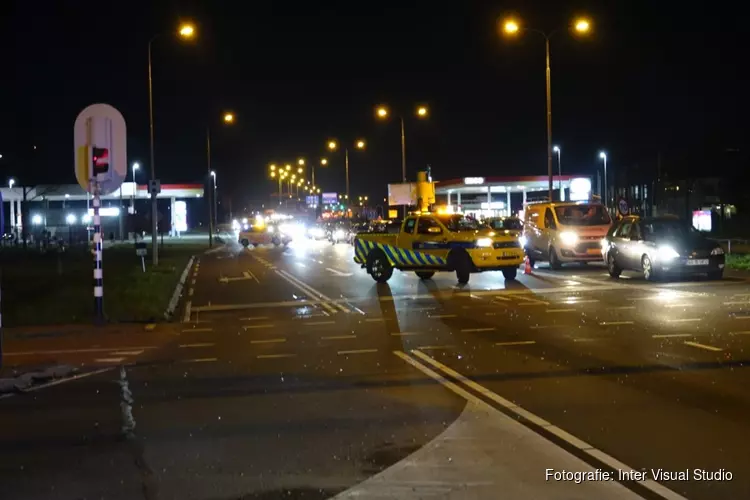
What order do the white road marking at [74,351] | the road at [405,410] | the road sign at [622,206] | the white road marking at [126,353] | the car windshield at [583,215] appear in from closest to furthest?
the road at [405,410], the white road marking at [126,353], the white road marking at [74,351], the car windshield at [583,215], the road sign at [622,206]

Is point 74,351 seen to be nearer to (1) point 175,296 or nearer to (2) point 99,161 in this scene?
(2) point 99,161

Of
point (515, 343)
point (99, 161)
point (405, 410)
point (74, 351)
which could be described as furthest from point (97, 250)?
point (405, 410)

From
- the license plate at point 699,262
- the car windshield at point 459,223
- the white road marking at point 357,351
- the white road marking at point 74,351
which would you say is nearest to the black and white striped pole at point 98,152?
the white road marking at point 74,351

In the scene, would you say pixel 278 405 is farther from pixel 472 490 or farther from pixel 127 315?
pixel 127 315

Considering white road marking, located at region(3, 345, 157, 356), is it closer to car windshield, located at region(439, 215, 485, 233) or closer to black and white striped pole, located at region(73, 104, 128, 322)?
black and white striped pole, located at region(73, 104, 128, 322)

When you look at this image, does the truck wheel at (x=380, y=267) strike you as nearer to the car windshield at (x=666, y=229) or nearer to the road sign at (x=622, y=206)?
the car windshield at (x=666, y=229)

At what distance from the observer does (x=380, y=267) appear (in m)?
26.0

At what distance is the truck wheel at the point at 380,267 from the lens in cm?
2592

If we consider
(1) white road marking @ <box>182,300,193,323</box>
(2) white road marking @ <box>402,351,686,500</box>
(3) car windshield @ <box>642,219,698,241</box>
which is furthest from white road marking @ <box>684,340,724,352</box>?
(3) car windshield @ <box>642,219,698,241</box>

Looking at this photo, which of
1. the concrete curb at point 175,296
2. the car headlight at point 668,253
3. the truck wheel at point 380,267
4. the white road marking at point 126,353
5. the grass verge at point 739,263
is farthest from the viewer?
the grass verge at point 739,263

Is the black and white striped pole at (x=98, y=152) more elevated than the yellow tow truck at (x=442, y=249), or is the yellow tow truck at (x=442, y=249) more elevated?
the black and white striped pole at (x=98, y=152)

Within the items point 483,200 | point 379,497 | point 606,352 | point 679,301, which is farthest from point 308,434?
point 483,200

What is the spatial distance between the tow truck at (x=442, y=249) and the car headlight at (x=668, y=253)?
12.0 ft

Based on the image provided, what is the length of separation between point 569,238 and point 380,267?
6603 mm
